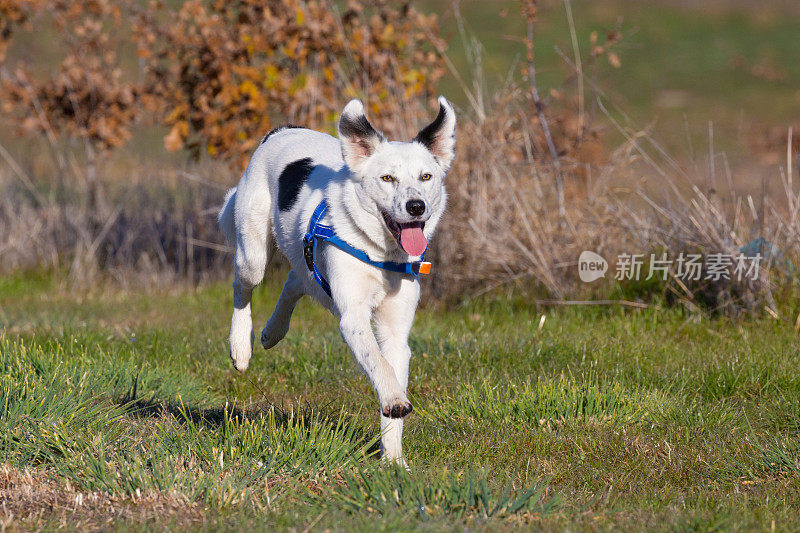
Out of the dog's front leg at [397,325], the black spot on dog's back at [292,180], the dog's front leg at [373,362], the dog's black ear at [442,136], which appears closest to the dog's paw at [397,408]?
the dog's front leg at [373,362]

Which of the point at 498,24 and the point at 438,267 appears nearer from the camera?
the point at 438,267

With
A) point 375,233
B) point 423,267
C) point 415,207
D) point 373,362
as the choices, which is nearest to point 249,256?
point 375,233

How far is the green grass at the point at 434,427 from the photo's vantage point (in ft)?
11.2

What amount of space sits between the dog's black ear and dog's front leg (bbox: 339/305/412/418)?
0.84 m

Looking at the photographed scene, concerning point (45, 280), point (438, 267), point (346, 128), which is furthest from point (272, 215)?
point (45, 280)

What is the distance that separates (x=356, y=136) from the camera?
14.0 feet

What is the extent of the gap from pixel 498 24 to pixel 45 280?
36.3 metres

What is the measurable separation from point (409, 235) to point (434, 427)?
1.06m

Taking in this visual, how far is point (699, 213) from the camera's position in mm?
6543

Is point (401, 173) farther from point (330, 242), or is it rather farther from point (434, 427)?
point (434, 427)

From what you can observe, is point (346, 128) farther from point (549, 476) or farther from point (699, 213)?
point (699, 213)

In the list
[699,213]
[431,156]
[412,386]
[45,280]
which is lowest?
[45,280]

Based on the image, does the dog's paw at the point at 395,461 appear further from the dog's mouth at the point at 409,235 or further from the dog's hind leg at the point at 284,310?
the dog's hind leg at the point at 284,310

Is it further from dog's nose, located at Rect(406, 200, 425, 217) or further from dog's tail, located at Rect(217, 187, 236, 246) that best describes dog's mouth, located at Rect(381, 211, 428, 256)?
dog's tail, located at Rect(217, 187, 236, 246)
